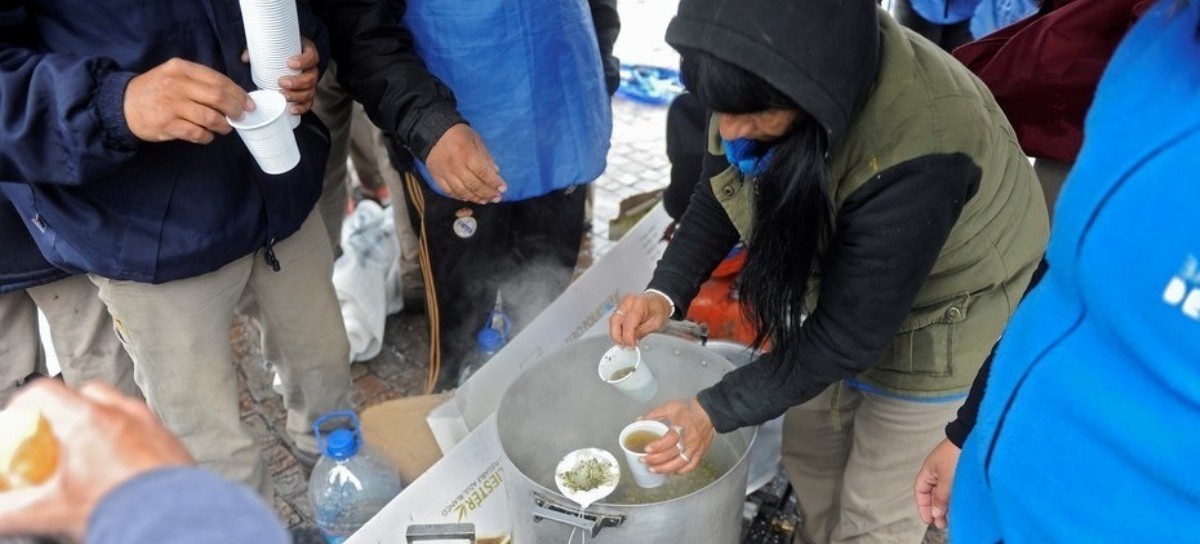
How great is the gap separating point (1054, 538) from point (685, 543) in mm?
900

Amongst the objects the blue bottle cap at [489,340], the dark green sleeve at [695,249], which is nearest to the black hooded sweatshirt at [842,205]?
the dark green sleeve at [695,249]

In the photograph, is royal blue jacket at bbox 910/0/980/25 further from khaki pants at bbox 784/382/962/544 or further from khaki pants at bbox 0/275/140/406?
khaki pants at bbox 0/275/140/406

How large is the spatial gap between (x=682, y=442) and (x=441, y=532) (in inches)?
29.4

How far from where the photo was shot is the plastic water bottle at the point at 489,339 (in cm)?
296

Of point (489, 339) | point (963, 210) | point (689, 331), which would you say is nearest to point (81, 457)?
point (963, 210)

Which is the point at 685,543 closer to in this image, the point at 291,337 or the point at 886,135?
the point at 886,135

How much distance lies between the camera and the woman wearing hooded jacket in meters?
1.35

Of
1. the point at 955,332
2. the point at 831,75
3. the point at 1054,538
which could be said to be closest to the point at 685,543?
the point at 955,332

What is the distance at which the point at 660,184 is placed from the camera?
4.80 m

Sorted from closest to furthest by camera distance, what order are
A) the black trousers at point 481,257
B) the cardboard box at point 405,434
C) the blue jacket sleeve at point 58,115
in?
1. the blue jacket sleeve at point 58,115
2. the cardboard box at point 405,434
3. the black trousers at point 481,257

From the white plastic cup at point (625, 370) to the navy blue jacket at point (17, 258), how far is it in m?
1.45

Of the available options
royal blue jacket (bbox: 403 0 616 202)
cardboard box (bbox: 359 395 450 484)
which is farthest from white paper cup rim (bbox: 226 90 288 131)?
cardboard box (bbox: 359 395 450 484)

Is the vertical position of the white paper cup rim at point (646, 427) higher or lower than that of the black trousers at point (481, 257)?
higher

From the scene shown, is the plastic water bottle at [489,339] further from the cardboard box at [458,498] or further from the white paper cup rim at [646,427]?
the white paper cup rim at [646,427]
